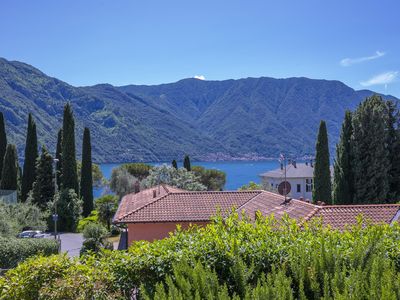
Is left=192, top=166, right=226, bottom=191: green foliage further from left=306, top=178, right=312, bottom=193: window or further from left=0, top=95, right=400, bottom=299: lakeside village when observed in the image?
left=306, top=178, right=312, bottom=193: window

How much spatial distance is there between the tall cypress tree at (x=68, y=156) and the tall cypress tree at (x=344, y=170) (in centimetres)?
2398

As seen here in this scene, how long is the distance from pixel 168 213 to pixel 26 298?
1517 cm

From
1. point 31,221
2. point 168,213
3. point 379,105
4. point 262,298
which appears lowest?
point 31,221

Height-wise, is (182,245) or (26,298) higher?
(182,245)

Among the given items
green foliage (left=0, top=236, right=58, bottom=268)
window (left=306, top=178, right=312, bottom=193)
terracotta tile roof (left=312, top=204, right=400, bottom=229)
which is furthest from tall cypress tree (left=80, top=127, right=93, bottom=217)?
window (left=306, top=178, right=312, bottom=193)

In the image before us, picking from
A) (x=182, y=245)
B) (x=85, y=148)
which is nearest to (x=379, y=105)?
(x=85, y=148)

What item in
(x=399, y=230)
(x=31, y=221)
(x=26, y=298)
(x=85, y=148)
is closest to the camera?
(x=26, y=298)

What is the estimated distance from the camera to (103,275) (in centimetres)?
621

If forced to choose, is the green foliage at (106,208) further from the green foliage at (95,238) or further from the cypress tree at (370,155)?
the cypress tree at (370,155)

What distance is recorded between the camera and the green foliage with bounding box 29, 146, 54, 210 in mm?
43375

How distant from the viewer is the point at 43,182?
4384 cm

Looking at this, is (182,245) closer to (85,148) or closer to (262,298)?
(262,298)

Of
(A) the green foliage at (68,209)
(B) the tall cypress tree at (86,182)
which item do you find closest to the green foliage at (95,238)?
(A) the green foliage at (68,209)

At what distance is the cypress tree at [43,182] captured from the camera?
142ft
